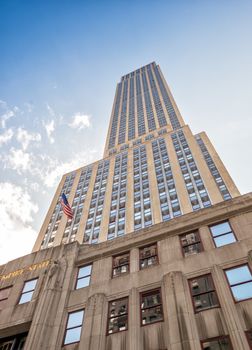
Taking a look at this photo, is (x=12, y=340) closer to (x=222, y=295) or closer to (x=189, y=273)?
(x=189, y=273)

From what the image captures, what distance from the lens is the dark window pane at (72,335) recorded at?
17414 millimetres

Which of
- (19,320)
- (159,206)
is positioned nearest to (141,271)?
(19,320)

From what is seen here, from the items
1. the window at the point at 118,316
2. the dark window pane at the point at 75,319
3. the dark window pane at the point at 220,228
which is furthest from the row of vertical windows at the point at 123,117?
the window at the point at 118,316

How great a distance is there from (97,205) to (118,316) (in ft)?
180

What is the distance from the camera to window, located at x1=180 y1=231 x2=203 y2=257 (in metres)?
19.4

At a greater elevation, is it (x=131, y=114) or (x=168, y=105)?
(x=131, y=114)

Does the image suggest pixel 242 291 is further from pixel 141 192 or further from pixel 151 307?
pixel 141 192

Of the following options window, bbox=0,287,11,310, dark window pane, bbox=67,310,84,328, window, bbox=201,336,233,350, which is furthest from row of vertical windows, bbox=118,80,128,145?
window, bbox=201,336,233,350

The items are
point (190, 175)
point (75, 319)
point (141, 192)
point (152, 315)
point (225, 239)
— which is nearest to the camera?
point (152, 315)

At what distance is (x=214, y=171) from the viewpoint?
67438 millimetres

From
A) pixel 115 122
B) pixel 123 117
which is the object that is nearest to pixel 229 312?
pixel 115 122

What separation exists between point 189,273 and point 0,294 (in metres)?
14.9

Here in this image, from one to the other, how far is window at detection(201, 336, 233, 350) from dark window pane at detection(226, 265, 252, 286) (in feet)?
10.1

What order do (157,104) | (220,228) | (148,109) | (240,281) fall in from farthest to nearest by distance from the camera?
(157,104)
(148,109)
(220,228)
(240,281)
